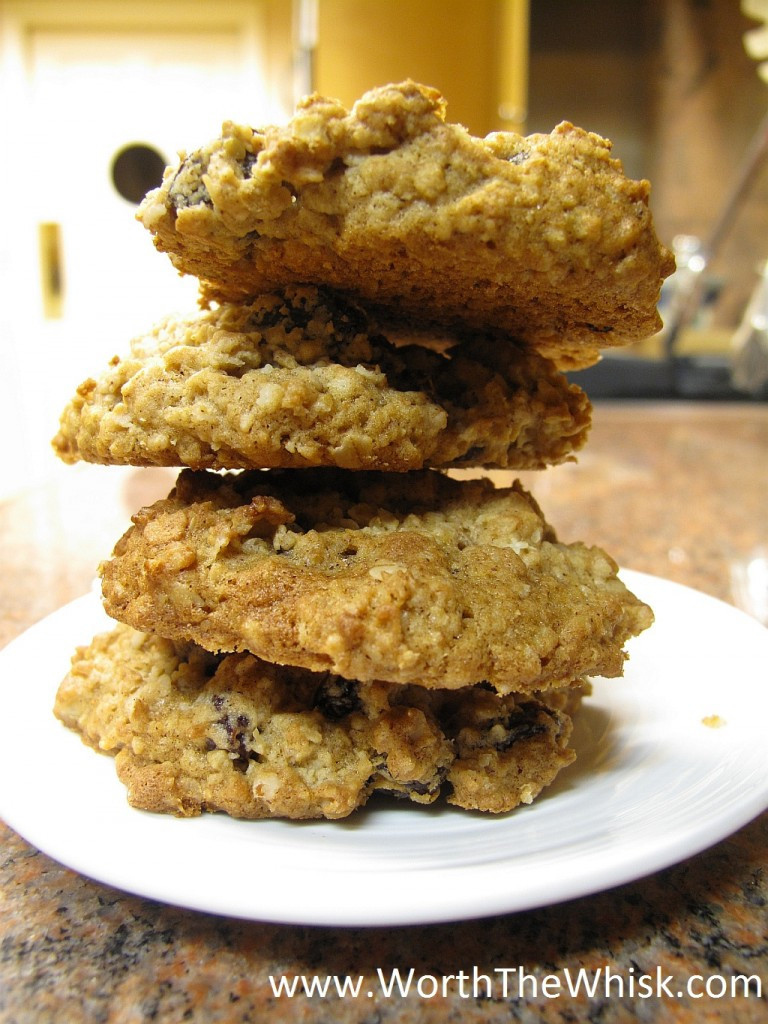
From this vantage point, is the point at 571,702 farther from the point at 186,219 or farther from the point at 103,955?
the point at 186,219

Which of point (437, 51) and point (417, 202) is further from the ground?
point (437, 51)

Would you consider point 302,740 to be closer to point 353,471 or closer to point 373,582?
point 373,582

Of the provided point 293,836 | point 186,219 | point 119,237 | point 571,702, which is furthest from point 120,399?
point 119,237

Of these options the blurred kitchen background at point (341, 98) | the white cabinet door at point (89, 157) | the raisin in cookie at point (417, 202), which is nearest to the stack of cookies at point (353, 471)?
the raisin in cookie at point (417, 202)

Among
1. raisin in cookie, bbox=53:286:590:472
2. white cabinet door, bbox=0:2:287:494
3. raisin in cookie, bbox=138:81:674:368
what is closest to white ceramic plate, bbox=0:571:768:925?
raisin in cookie, bbox=53:286:590:472

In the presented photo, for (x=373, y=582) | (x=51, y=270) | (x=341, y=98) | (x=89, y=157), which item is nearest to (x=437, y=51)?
(x=341, y=98)

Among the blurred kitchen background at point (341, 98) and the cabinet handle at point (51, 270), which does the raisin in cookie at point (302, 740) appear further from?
the cabinet handle at point (51, 270)
